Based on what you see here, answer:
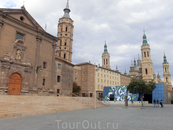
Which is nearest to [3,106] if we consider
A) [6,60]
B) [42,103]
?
[42,103]

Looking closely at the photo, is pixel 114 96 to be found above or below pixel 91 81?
below

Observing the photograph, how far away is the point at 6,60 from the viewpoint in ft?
68.4

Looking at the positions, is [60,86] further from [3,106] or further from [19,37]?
[3,106]

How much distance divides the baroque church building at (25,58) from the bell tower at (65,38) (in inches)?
1155

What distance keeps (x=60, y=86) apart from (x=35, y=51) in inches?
392

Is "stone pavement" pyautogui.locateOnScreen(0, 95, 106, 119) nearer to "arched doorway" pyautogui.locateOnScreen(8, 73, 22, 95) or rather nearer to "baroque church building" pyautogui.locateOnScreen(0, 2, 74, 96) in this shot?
"arched doorway" pyautogui.locateOnScreen(8, 73, 22, 95)

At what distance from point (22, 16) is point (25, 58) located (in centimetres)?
725

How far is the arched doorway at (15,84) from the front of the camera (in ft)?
70.1

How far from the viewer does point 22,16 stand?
24625 mm

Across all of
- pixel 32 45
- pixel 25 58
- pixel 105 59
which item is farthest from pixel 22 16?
pixel 105 59

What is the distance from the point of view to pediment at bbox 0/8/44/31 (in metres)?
22.5

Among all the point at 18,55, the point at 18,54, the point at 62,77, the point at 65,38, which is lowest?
the point at 62,77

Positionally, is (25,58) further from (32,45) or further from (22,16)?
(22,16)

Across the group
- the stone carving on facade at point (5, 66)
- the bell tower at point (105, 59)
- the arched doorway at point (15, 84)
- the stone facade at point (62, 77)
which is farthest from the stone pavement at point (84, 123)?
the bell tower at point (105, 59)
